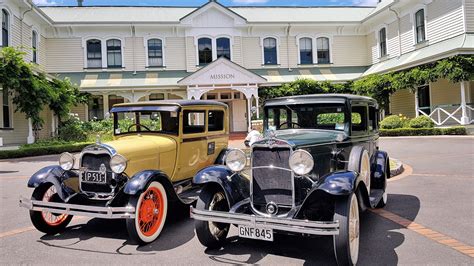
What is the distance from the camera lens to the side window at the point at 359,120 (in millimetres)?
5598

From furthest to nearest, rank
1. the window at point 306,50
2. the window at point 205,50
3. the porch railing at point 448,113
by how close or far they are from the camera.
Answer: the window at point 306,50 → the window at point 205,50 → the porch railing at point 448,113

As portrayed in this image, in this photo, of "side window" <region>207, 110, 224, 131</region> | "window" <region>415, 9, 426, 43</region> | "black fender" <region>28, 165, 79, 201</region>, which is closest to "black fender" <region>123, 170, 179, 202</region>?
"black fender" <region>28, 165, 79, 201</region>

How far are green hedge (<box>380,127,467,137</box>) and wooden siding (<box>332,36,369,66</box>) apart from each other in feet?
32.0

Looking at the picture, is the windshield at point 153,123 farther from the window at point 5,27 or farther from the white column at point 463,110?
the white column at point 463,110

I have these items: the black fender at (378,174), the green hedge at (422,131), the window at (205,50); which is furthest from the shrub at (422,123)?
the black fender at (378,174)

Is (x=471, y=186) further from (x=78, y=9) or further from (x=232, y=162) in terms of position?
(x=78, y=9)

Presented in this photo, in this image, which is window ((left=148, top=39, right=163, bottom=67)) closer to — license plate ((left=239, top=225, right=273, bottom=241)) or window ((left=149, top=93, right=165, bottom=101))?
window ((left=149, top=93, right=165, bottom=101))

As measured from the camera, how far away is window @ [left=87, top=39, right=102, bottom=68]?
25.8 meters

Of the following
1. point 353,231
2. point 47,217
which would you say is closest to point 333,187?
point 353,231

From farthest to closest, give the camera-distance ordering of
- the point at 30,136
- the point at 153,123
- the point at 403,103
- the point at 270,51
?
the point at 270,51 → the point at 403,103 → the point at 30,136 → the point at 153,123

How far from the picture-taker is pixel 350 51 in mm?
28422

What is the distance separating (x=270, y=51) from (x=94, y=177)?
936 inches

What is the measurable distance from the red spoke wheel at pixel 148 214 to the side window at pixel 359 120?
3012 millimetres

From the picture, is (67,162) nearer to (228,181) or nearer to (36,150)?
(228,181)
